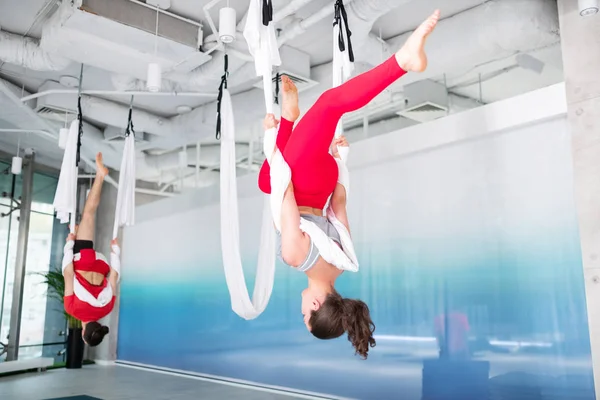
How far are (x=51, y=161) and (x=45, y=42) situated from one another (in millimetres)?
4653

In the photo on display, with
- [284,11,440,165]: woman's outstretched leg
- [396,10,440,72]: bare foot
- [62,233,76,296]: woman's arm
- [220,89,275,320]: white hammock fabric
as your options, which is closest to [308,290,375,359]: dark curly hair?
[284,11,440,165]: woman's outstretched leg

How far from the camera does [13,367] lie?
6.68 meters

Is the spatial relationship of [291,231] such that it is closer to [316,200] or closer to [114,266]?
[316,200]

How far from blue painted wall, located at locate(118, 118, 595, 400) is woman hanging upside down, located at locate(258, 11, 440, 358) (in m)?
1.77

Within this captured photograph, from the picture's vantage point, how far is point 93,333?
491 cm

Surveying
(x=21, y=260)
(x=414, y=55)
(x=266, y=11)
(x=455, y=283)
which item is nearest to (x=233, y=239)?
(x=266, y=11)

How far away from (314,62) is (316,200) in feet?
9.64

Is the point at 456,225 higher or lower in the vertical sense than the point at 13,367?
higher

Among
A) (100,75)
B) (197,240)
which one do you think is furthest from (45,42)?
(197,240)

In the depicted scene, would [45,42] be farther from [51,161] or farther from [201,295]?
[51,161]

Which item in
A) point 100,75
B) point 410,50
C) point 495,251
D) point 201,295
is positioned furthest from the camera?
point 201,295

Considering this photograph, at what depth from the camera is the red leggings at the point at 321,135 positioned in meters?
2.07

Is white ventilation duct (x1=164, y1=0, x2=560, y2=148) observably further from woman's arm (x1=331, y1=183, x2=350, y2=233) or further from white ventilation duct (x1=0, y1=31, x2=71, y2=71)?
white ventilation duct (x1=0, y1=31, x2=71, y2=71)

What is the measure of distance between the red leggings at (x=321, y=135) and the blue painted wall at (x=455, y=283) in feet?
6.05
